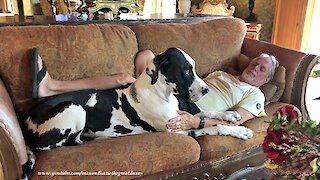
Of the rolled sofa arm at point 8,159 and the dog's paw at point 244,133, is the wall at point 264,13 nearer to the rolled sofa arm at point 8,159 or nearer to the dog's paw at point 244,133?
the dog's paw at point 244,133

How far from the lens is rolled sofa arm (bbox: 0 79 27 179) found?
1.17 metres

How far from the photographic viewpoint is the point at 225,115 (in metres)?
1.88

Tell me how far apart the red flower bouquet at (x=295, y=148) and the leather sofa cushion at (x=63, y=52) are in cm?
126

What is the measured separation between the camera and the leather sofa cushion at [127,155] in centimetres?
135

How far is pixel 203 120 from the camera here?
1802mm

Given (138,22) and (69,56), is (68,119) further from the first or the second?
(138,22)

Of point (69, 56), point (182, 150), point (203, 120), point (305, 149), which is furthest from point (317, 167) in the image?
point (69, 56)

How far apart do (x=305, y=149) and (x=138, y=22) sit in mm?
1842

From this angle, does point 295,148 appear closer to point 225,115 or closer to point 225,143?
point 225,143

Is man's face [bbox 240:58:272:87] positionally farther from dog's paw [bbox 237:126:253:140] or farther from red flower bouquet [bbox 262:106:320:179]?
red flower bouquet [bbox 262:106:320:179]

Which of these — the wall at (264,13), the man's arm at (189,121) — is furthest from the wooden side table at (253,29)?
the man's arm at (189,121)

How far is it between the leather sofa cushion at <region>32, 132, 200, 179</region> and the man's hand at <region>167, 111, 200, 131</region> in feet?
0.26

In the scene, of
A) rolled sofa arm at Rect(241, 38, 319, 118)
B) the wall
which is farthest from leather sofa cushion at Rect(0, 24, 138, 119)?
the wall

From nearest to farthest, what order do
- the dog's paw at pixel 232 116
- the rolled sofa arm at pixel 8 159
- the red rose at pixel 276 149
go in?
the red rose at pixel 276 149
the rolled sofa arm at pixel 8 159
the dog's paw at pixel 232 116
